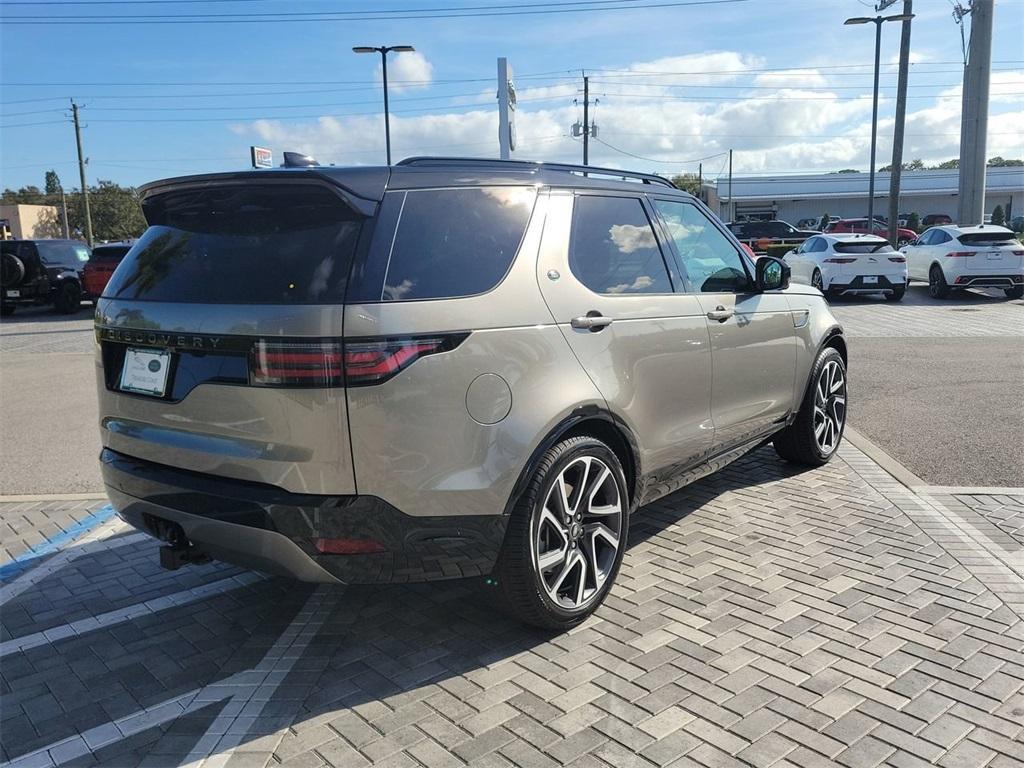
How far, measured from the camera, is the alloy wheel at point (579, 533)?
134 inches

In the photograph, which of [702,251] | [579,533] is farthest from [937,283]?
[579,533]

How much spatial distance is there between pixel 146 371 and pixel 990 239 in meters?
19.9

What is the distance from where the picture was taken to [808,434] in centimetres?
573

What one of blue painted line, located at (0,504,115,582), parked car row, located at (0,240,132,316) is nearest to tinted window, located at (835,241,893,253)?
parked car row, located at (0,240,132,316)

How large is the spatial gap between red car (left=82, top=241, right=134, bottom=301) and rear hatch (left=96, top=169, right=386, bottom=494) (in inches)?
685

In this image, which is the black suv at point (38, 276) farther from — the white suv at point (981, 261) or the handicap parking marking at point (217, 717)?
the white suv at point (981, 261)

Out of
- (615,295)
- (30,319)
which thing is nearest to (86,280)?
(30,319)

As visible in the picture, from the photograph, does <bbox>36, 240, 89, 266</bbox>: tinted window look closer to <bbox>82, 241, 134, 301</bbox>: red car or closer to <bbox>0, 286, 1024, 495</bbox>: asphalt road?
<bbox>82, 241, 134, 301</bbox>: red car

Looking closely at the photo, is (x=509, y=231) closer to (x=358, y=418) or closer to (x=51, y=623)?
(x=358, y=418)

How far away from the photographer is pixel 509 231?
334 cm

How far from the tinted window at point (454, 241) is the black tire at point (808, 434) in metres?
3.08

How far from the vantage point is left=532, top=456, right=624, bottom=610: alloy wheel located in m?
3.40

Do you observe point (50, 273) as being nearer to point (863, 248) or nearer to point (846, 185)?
point (863, 248)

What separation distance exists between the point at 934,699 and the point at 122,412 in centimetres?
334
